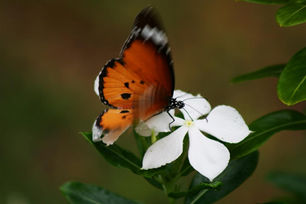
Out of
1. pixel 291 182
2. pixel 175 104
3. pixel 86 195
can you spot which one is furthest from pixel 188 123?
pixel 291 182

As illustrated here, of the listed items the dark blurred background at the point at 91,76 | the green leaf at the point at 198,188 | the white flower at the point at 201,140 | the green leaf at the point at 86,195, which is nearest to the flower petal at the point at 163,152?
the white flower at the point at 201,140

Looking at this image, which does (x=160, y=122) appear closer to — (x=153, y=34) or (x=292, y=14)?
(x=153, y=34)

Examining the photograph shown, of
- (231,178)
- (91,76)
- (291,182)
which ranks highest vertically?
(231,178)

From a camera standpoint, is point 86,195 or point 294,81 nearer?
point 294,81

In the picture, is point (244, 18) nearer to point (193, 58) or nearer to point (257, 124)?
point (193, 58)

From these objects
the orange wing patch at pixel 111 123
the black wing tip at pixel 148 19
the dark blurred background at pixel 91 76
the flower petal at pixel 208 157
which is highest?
the black wing tip at pixel 148 19

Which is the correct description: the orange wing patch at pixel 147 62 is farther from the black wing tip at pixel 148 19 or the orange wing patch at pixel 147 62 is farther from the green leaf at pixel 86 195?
the green leaf at pixel 86 195
